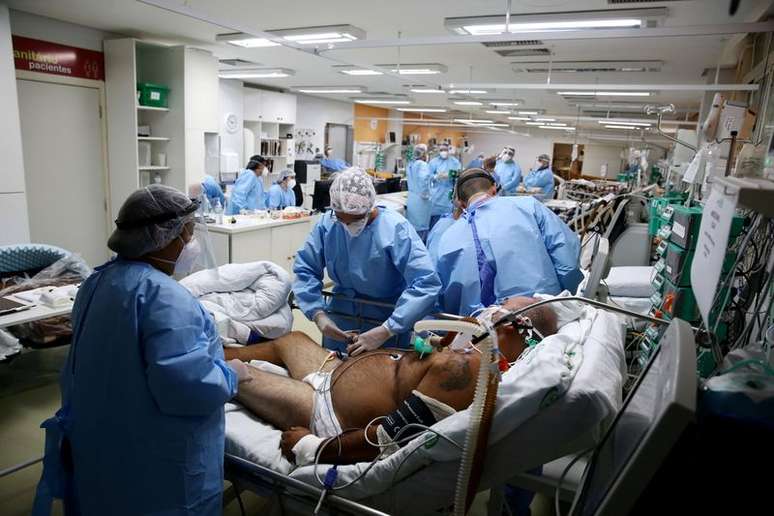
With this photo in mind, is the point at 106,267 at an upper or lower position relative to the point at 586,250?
upper

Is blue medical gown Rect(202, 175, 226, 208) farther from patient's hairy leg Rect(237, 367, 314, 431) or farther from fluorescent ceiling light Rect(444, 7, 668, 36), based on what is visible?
patient's hairy leg Rect(237, 367, 314, 431)

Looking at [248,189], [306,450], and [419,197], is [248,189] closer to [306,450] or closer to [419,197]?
[419,197]

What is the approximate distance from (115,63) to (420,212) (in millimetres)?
4039

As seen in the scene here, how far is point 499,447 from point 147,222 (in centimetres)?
119

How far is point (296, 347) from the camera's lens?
2303 mm

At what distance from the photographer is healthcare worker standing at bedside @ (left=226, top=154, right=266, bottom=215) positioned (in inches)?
246

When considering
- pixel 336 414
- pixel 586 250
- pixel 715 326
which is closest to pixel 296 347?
pixel 336 414

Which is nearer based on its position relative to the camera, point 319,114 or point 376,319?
point 376,319

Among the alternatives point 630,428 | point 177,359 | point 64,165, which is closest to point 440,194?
point 64,165

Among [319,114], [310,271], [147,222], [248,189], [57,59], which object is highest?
[319,114]

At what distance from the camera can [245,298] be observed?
2.57 m

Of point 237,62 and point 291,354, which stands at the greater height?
point 237,62

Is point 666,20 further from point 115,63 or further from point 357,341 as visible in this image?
point 115,63

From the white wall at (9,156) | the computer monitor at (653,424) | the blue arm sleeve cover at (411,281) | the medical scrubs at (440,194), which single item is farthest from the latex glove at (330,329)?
the medical scrubs at (440,194)
